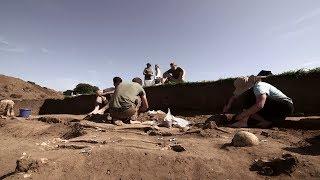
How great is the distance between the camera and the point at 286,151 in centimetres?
394

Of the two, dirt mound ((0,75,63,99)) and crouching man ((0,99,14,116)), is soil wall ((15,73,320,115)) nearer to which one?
crouching man ((0,99,14,116))

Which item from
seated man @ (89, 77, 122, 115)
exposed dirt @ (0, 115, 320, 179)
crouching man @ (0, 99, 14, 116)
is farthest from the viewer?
crouching man @ (0, 99, 14, 116)

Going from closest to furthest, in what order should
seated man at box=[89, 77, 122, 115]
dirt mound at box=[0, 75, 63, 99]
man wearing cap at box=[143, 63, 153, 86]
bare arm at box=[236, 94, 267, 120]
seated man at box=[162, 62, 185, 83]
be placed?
bare arm at box=[236, 94, 267, 120] < seated man at box=[89, 77, 122, 115] < seated man at box=[162, 62, 185, 83] < man wearing cap at box=[143, 63, 153, 86] < dirt mound at box=[0, 75, 63, 99]

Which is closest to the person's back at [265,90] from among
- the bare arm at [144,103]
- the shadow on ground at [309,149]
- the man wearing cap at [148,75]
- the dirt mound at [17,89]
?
the shadow on ground at [309,149]

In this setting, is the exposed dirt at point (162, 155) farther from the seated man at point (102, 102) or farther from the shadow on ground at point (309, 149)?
the seated man at point (102, 102)

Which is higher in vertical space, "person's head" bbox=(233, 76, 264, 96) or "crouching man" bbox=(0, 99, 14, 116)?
"person's head" bbox=(233, 76, 264, 96)

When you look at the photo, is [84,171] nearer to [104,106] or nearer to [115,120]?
[115,120]

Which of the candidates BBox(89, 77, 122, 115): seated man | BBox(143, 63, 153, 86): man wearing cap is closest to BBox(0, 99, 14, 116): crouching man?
BBox(89, 77, 122, 115): seated man

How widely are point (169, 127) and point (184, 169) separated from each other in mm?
2532

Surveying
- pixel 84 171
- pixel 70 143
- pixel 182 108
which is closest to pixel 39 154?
pixel 70 143

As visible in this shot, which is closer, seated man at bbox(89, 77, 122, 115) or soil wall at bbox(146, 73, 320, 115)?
soil wall at bbox(146, 73, 320, 115)

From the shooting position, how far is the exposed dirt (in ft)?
11.7

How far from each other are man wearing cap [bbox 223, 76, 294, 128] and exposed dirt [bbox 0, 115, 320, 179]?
37 cm

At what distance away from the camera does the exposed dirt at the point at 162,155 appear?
11.7 ft
